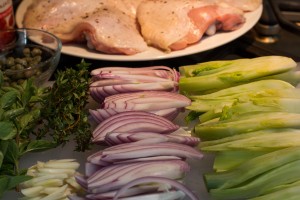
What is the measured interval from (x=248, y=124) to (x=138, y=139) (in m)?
0.24

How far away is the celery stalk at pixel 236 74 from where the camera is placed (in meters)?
1.16

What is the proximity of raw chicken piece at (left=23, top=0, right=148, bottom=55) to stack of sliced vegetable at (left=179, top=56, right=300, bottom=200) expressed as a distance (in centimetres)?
24

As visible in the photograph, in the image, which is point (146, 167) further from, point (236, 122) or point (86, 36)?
point (86, 36)

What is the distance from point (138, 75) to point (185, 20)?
1.14 feet

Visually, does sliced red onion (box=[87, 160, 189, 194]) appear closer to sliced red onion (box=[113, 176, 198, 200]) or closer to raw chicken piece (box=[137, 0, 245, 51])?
sliced red onion (box=[113, 176, 198, 200])

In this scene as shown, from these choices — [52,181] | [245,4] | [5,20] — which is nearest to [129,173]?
[52,181]

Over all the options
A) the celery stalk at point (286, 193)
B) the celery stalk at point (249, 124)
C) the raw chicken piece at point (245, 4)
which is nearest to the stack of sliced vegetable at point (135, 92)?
the celery stalk at point (249, 124)

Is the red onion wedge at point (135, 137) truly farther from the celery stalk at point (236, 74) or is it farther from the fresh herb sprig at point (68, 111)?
the celery stalk at point (236, 74)

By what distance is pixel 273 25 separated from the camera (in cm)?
160

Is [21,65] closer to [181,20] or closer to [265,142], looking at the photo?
[181,20]

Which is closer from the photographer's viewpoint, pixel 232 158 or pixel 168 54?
pixel 232 158

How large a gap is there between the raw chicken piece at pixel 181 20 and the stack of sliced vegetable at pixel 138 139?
0.21 m

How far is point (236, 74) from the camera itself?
116cm

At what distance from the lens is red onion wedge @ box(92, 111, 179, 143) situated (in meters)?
1.01
